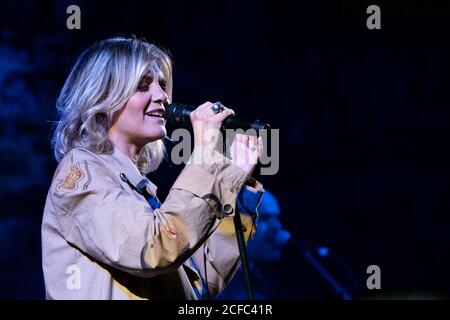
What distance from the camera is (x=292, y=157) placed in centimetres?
310

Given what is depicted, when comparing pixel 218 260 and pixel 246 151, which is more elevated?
pixel 246 151

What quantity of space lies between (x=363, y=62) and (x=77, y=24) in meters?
1.17

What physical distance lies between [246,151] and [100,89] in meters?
0.39

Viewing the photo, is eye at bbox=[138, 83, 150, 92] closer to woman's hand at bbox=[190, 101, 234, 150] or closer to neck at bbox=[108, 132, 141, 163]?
neck at bbox=[108, 132, 141, 163]

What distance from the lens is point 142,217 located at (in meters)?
1.35

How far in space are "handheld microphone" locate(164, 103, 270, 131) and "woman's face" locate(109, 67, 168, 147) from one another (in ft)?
0.22

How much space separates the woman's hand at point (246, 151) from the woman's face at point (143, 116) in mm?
262

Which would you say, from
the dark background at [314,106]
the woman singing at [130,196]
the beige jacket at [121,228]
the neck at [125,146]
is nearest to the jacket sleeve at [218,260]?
the woman singing at [130,196]

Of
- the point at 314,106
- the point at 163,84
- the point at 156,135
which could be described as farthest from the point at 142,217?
the point at 314,106

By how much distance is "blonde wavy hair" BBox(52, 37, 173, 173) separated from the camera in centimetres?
162

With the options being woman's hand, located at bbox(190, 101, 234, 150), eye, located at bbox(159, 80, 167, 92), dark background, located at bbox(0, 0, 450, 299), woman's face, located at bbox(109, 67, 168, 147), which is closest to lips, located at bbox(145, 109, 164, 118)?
woman's face, located at bbox(109, 67, 168, 147)

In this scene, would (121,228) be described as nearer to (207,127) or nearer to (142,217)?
(142,217)

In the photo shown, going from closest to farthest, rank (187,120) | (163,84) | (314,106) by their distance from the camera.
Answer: (187,120)
(163,84)
(314,106)
